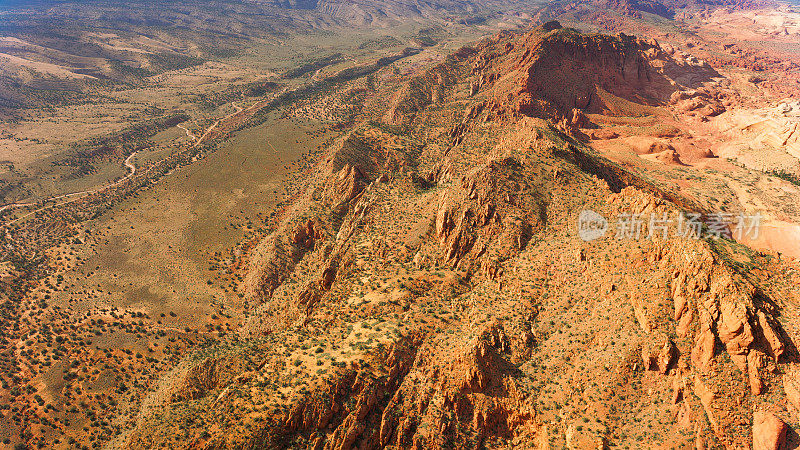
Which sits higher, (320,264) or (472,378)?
(472,378)

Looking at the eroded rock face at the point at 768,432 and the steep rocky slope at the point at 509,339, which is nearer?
the eroded rock face at the point at 768,432

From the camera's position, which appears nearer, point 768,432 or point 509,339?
point 768,432

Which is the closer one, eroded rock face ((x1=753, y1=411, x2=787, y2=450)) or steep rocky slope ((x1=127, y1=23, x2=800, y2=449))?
eroded rock face ((x1=753, y1=411, x2=787, y2=450))

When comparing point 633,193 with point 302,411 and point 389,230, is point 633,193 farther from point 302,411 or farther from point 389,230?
point 302,411

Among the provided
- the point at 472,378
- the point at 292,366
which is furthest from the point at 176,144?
the point at 472,378

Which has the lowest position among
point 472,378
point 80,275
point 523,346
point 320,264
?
point 80,275

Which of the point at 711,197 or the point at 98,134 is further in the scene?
the point at 98,134

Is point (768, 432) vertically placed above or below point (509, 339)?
above

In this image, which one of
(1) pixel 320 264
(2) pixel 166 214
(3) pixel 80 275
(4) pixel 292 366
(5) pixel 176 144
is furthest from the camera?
(5) pixel 176 144
